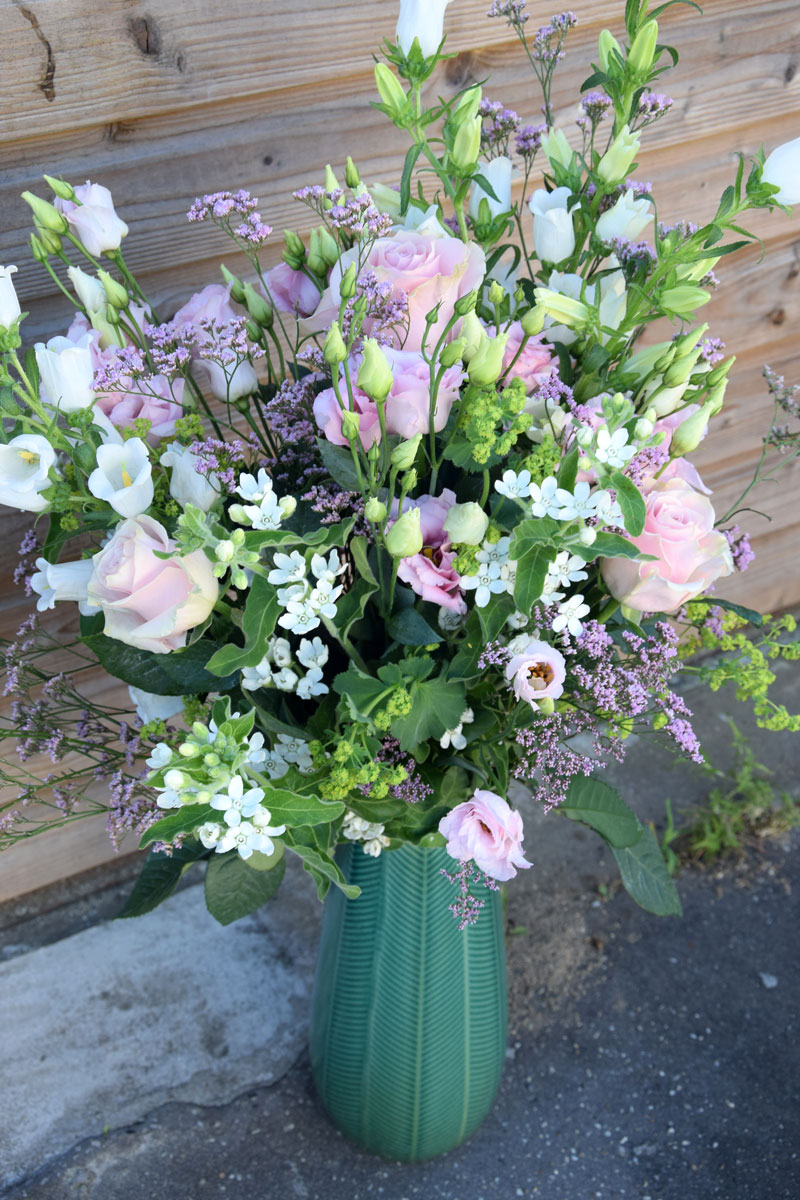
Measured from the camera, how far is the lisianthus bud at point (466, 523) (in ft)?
2.08

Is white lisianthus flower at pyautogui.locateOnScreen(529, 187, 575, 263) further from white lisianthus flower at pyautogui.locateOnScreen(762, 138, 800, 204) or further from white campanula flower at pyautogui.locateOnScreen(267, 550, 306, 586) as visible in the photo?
white campanula flower at pyautogui.locateOnScreen(267, 550, 306, 586)

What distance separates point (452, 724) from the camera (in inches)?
28.5

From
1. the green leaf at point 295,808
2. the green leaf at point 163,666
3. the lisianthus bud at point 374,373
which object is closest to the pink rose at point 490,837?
the green leaf at point 295,808

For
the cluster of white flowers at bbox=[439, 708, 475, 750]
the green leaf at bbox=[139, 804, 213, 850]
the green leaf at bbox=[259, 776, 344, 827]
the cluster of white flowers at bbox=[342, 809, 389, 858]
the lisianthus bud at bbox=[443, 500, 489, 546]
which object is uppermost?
the lisianthus bud at bbox=[443, 500, 489, 546]

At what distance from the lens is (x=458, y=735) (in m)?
0.79

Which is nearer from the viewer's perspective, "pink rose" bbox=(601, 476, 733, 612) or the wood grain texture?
"pink rose" bbox=(601, 476, 733, 612)

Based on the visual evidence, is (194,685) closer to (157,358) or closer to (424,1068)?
(157,358)

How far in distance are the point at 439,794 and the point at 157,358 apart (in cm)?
42

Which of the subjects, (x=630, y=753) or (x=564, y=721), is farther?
(x=630, y=753)

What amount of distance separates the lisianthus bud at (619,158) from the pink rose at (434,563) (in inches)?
10.7

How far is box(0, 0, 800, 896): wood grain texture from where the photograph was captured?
3.35 feet

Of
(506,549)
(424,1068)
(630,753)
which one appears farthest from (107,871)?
(506,549)

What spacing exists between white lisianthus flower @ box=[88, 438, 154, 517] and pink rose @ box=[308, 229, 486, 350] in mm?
185

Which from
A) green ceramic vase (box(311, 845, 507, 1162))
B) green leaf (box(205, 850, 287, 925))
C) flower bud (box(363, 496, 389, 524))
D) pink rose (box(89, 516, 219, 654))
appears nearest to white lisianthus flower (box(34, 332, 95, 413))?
pink rose (box(89, 516, 219, 654))
